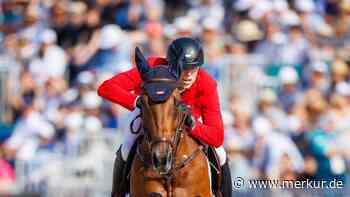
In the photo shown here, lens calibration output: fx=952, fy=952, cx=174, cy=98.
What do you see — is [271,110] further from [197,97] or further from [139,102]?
[139,102]

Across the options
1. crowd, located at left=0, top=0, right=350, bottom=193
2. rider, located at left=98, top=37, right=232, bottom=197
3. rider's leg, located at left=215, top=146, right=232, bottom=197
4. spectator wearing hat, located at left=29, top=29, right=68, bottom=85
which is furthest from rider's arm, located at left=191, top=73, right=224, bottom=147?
spectator wearing hat, located at left=29, top=29, right=68, bottom=85

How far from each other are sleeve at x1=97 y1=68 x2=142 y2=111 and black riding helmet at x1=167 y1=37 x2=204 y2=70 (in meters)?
0.39

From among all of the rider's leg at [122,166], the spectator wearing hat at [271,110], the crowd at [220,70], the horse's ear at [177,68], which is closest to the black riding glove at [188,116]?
the horse's ear at [177,68]

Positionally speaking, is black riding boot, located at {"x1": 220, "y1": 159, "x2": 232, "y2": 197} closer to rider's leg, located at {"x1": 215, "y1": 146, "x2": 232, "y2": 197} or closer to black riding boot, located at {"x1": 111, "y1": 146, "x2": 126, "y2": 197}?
rider's leg, located at {"x1": 215, "y1": 146, "x2": 232, "y2": 197}

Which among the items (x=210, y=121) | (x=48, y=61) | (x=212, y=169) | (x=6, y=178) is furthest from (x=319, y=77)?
(x=210, y=121)

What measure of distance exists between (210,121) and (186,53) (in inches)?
21.6

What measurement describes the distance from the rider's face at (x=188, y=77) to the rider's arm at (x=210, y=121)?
0.14m

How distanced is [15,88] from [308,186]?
13.8ft

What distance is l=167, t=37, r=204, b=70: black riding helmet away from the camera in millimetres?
7154

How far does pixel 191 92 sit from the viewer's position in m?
7.46

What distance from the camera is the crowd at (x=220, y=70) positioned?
11891 millimetres

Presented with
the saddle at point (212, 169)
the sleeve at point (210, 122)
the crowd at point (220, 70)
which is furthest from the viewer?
the crowd at point (220, 70)

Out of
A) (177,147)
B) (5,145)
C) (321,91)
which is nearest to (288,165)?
(321,91)

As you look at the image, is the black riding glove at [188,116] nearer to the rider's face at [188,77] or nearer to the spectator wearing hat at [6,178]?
the rider's face at [188,77]
